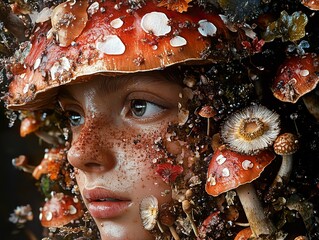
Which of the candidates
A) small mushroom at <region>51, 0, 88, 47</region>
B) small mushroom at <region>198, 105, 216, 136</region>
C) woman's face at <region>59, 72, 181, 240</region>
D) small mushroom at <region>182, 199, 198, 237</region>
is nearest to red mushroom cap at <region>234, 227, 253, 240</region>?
small mushroom at <region>182, 199, 198, 237</region>

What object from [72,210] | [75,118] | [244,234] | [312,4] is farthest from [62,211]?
[312,4]

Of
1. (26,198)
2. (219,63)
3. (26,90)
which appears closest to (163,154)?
(219,63)

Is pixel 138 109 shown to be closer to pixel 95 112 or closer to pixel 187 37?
pixel 95 112

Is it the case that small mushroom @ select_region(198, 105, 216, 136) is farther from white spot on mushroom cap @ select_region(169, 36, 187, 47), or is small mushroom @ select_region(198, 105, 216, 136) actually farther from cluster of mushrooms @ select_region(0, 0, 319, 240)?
white spot on mushroom cap @ select_region(169, 36, 187, 47)

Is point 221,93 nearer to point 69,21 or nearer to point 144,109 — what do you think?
point 144,109

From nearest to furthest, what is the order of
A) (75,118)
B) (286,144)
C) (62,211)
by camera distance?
(286,144) < (75,118) < (62,211)

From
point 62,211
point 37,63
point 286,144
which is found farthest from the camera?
point 62,211

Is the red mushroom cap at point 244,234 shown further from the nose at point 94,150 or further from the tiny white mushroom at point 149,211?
the nose at point 94,150

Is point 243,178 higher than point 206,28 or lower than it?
lower
